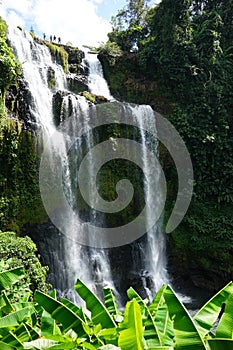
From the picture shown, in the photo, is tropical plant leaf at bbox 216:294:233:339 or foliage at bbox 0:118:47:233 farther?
foliage at bbox 0:118:47:233

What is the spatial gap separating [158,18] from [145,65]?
3.15 m

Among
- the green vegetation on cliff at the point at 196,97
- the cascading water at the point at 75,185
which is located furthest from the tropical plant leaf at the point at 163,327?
the green vegetation on cliff at the point at 196,97

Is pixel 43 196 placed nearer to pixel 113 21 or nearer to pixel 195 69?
pixel 195 69

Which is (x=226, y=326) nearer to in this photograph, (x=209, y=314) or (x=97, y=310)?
(x=209, y=314)

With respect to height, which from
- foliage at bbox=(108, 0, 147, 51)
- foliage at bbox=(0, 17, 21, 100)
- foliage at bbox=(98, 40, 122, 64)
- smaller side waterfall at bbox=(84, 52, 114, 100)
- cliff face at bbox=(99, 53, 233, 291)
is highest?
foliage at bbox=(108, 0, 147, 51)

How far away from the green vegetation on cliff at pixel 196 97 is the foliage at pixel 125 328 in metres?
9.79

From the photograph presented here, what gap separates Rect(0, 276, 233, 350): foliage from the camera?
146 cm

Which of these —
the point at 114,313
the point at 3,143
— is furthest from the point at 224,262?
the point at 114,313

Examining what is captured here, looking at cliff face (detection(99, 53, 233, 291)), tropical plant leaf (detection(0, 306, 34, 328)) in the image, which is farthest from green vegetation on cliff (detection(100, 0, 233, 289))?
tropical plant leaf (detection(0, 306, 34, 328))

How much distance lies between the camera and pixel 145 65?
15.8m

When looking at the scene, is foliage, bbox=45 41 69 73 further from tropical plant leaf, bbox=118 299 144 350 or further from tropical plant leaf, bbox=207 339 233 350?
tropical plant leaf, bbox=207 339 233 350

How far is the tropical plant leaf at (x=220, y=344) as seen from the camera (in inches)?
53.5

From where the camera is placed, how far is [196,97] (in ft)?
46.2

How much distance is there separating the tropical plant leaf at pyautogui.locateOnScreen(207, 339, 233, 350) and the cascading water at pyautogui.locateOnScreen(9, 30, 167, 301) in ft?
29.4
